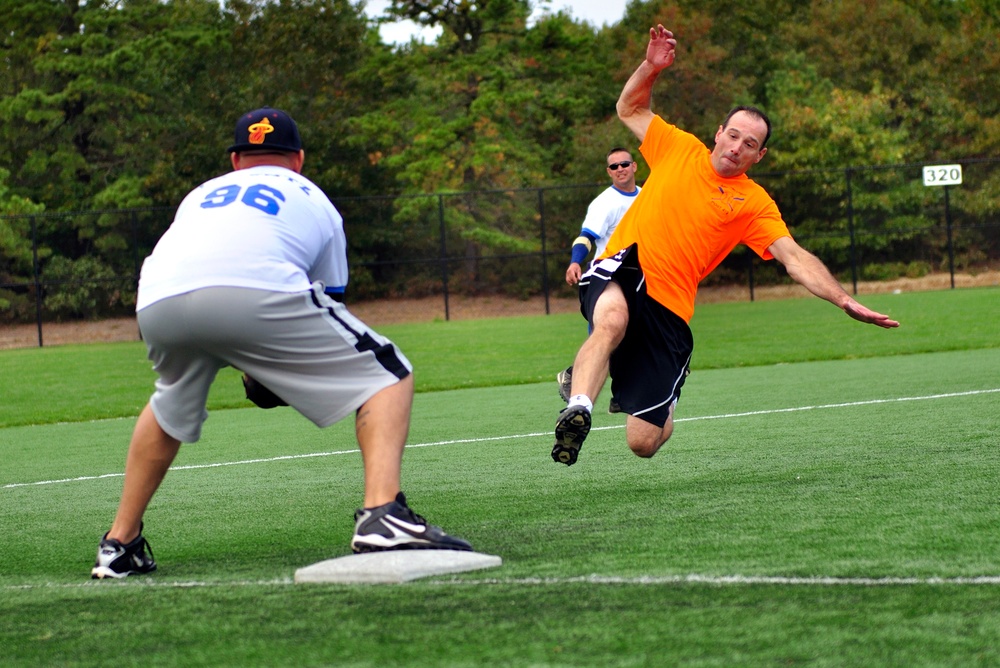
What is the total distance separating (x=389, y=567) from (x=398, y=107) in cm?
3779

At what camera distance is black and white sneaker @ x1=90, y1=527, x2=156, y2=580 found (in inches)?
189

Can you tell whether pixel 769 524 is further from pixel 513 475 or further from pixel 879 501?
pixel 513 475

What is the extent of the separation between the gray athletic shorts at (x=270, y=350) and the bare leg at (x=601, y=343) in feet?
5.08

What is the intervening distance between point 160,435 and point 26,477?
422cm

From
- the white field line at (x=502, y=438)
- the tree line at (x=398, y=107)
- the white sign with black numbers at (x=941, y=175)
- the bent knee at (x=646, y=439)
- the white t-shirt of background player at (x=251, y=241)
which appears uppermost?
the tree line at (x=398, y=107)

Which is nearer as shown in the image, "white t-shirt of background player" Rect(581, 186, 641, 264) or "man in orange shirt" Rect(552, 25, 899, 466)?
"man in orange shirt" Rect(552, 25, 899, 466)

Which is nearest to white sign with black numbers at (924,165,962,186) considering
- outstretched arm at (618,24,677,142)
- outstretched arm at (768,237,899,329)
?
outstretched arm at (618,24,677,142)

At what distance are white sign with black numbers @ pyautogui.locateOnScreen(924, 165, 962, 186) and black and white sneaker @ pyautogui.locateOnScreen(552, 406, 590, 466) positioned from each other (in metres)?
29.0

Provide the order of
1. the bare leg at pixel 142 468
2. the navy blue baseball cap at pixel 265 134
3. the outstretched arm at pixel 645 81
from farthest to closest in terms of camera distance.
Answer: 1. the outstretched arm at pixel 645 81
2. the bare leg at pixel 142 468
3. the navy blue baseball cap at pixel 265 134

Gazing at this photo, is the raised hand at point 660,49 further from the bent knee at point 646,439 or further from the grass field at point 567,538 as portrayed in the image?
the grass field at point 567,538

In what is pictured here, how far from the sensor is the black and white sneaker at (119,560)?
4.79 m

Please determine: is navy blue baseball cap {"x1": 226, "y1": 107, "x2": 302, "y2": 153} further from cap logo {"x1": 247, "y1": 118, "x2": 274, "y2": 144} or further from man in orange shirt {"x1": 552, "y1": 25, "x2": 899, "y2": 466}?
man in orange shirt {"x1": 552, "y1": 25, "x2": 899, "y2": 466}

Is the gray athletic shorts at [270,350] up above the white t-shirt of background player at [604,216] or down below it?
below

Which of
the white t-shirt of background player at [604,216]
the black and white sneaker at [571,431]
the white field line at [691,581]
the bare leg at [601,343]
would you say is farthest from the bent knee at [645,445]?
the white t-shirt of background player at [604,216]
